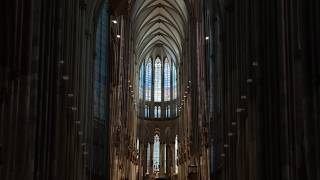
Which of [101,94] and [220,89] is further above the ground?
[101,94]

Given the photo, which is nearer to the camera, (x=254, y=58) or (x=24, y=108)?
(x=24, y=108)

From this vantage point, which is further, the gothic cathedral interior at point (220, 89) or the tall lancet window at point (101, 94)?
the tall lancet window at point (101, 94)

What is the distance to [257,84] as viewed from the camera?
2284cm

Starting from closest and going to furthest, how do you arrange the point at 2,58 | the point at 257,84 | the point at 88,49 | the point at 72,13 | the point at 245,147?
the point at 2,58, the point at 257,84, the point at 245,147, the point at 72,13, the point at 88,49

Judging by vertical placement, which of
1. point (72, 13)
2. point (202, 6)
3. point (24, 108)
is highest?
point (202, 6)

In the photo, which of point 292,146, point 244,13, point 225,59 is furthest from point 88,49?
point 292,146

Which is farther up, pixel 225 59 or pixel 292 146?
pixel 225 59

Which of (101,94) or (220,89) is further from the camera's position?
(101,94)

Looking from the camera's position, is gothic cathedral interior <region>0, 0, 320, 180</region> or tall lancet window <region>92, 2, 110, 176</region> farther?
tall lancet window <region>92, 2, 110, 176</region>

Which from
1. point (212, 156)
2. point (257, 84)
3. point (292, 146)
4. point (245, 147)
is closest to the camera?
point (292, 146)

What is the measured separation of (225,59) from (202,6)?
14.1m

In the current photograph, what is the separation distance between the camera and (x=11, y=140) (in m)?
19.4

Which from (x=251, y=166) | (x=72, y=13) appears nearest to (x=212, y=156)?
(x=72, y=13)

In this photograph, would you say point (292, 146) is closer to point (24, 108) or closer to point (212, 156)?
point (24, 108)
